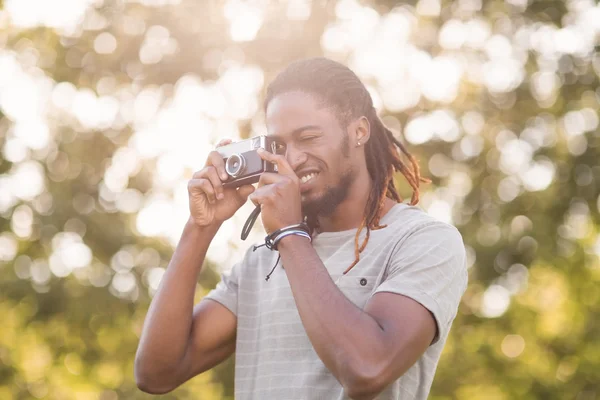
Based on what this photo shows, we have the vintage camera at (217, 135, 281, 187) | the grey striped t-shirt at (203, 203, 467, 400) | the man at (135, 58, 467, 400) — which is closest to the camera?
the man at (135, 58, 467, 400)

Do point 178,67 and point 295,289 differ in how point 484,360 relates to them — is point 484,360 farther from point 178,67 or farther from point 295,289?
point 295,289

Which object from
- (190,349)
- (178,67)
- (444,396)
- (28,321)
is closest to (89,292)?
(28,321)

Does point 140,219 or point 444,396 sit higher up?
point 140,219

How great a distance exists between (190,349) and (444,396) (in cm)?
950

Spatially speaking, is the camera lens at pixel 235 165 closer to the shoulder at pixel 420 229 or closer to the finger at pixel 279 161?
the finger at pixel 279 161

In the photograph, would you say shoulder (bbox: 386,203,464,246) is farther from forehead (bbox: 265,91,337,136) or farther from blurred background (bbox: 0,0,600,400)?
blurred background (bbox: 0,0,600,400)

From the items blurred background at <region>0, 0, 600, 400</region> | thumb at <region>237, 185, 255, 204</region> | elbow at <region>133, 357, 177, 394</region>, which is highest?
thumb at <region>237, 185, 255, 204</region>

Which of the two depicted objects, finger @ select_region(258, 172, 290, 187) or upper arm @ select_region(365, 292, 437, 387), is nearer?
upper arm @ select_region(365, 292, 437, 387)

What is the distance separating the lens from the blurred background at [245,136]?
11953 mm

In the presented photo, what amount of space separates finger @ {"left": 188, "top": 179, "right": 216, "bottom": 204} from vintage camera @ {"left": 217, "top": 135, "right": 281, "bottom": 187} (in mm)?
64

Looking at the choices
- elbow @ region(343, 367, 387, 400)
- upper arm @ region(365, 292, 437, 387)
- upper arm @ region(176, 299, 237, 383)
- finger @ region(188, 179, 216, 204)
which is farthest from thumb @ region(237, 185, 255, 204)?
elbow @ region(343, 367, 387, 400)

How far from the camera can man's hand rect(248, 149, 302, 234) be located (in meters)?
2.83

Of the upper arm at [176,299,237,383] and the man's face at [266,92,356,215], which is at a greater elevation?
the man's face at [266,92,356,215]

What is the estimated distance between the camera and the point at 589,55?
41.4 ft
